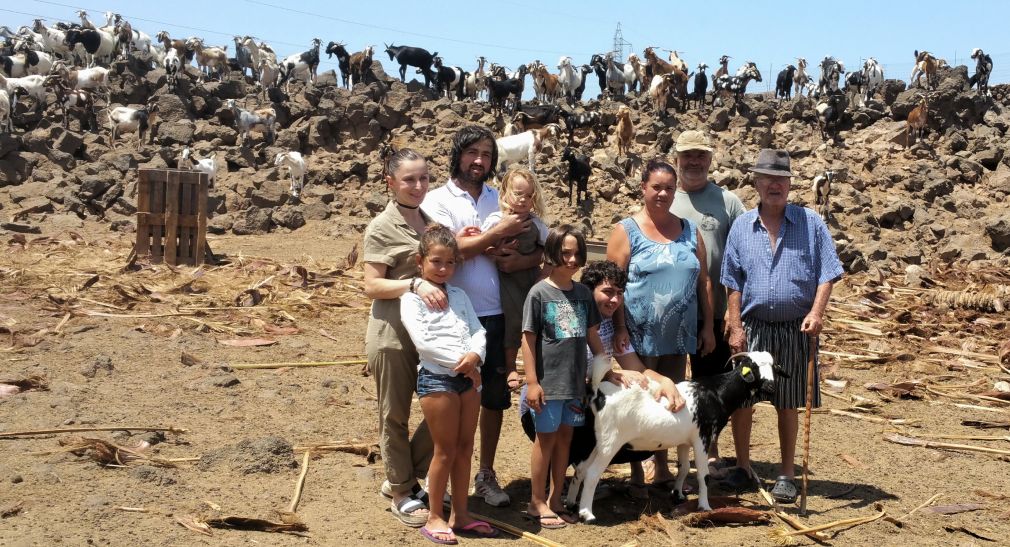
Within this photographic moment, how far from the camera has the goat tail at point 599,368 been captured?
4.95 m

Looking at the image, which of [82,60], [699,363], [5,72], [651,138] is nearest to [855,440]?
[699,363]

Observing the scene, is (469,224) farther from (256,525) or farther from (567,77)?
(567,77)

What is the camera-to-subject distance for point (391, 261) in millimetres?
4684

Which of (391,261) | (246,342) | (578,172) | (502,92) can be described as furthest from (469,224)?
(502,92)

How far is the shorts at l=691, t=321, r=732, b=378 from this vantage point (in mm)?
5670

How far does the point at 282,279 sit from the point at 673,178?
818 centimetres

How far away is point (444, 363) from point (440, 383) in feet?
0.34

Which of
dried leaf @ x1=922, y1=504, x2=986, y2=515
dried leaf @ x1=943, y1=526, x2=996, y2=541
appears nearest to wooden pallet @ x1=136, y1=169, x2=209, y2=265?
dried leaf @ x1=922, y1=504, x2=986, y2=515

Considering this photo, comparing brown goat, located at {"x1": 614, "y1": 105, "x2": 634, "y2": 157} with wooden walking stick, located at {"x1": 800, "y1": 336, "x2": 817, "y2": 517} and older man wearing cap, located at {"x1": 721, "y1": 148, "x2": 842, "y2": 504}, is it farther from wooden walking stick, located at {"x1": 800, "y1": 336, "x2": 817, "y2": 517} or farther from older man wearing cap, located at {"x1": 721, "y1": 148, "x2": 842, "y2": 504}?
wooden walking stick, located at {"x1": 800, "y1": 336, "x2": 817, "y2": 517}

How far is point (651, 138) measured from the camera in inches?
992

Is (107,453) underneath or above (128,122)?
underneath

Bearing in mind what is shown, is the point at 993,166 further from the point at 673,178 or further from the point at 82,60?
the point at 82,60

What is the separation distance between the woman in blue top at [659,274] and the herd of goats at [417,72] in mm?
16693

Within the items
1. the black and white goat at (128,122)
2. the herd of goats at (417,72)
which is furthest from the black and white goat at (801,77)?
the black and white goat at (128,122)
